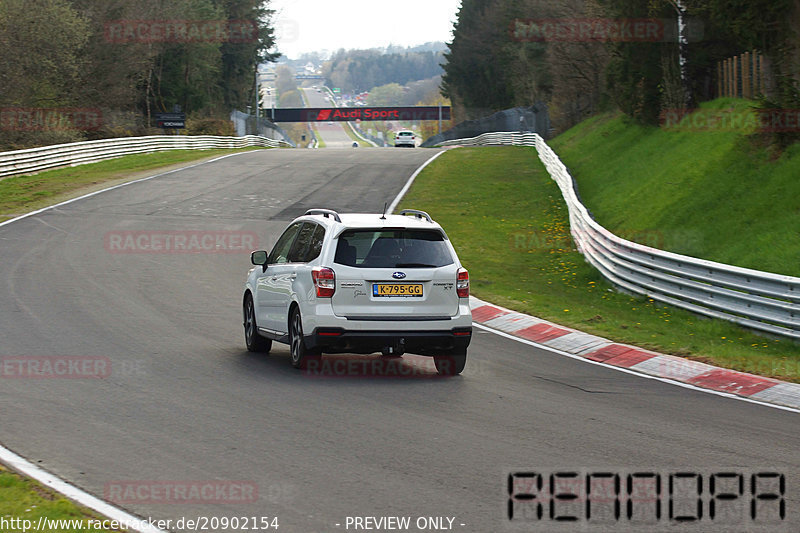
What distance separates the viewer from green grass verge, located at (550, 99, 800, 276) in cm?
1766

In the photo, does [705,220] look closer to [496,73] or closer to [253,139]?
[253,139]

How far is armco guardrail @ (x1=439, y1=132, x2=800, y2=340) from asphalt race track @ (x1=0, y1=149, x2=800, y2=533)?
9.72 ft

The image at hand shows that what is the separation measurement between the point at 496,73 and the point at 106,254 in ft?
255

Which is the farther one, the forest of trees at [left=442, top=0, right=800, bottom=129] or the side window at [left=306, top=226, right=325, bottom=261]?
the forest of trees at [left=442, top=0, right=800, bottom=129]

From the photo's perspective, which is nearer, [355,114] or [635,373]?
[635,373]

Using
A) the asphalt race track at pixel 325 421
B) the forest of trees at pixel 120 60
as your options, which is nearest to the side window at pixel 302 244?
the asphalt race track at pixel 325 421

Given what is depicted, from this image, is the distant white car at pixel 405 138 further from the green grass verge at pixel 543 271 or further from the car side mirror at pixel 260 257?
the car side mirror at pixel 260 257

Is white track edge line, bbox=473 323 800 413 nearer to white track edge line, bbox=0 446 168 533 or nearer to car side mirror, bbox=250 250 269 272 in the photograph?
car side mirror, bbox=250 250 269 272

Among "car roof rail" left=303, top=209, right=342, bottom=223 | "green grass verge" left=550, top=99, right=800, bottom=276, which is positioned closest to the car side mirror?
"car roof rail" left=303, top=209, right=342, bottom=223

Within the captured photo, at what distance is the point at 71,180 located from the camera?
3650cm

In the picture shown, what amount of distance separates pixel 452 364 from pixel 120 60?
5424cm

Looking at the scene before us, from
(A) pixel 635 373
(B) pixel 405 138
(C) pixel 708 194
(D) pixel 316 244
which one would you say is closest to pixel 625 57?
(C) pixel 708 194

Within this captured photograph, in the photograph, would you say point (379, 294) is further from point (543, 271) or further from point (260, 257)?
point (543, 271)

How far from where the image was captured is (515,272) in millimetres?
21250
